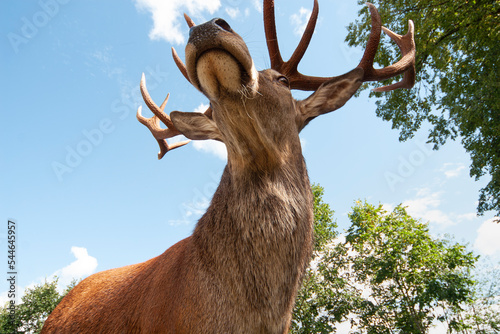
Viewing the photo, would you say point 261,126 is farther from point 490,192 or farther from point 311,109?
point 490,192

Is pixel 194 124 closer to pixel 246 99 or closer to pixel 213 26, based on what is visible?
pixel 246 99

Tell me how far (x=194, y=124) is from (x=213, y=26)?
1195mm

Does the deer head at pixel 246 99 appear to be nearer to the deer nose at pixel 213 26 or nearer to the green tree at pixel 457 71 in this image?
the deer nose at pixel 213 26

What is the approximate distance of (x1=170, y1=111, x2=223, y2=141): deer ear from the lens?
3.07 metres

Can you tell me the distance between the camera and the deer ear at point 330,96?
317 centimetres

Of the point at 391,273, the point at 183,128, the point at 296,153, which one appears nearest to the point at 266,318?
the point at 296,153

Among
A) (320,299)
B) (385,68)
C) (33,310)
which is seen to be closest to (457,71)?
(385,68)

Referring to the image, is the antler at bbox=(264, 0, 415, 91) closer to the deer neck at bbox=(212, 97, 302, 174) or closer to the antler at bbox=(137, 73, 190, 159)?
the antler at bbox=(137, 73, 190, 159)

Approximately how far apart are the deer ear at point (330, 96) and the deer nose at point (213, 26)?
124 cm

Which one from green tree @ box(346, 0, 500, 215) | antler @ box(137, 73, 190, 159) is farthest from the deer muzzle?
green tree @ box(346, 0, 500, 215)

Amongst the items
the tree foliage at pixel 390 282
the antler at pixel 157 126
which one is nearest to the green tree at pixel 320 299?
the tree foliage at pixel 390 282

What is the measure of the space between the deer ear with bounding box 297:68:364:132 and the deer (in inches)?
0.6

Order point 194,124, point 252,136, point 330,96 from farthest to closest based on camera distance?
point 330,96 → point 194,124 → point 252,136

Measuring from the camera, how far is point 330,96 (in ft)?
10.7
